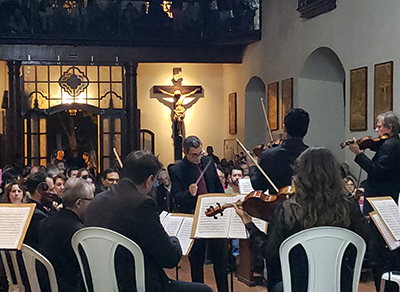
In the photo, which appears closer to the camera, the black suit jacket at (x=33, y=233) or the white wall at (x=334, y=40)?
the black suit jacket at (x=33, y=233)

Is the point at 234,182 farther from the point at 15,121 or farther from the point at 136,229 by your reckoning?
the point at 15,121

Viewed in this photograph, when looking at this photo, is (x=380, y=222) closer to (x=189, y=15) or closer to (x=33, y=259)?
(x=33, y=259)

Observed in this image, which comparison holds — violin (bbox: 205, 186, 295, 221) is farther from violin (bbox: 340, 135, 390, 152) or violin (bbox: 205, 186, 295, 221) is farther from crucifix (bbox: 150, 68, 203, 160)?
crucifix (bbox: 150, 68, 203, 160)

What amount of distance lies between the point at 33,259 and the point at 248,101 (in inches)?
468

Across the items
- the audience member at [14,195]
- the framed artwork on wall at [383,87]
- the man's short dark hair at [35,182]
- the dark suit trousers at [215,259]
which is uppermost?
the framed artwork on wall at [383,87]

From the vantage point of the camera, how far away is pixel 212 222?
4828 millimetres

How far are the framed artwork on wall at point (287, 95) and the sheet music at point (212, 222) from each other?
788cm

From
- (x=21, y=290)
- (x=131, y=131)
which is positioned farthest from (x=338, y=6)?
(x=21, y=290)

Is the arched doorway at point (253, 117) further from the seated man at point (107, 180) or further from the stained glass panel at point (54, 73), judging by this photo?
the seated man at point (107, 180)

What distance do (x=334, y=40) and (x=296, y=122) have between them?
6515mm

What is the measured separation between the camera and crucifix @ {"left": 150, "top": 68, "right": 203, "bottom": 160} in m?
17.5

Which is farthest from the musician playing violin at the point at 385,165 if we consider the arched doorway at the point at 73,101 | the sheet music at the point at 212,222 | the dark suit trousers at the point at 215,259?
the arched doorway at the point at 73,101

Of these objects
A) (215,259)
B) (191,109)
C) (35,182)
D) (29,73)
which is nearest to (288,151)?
(215,259)

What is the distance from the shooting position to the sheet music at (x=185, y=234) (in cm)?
498
